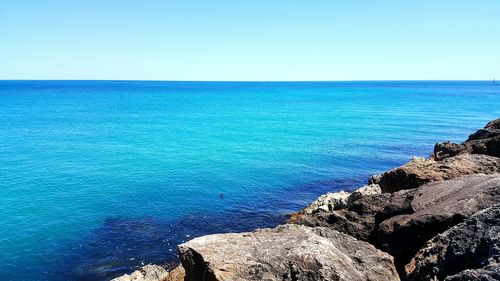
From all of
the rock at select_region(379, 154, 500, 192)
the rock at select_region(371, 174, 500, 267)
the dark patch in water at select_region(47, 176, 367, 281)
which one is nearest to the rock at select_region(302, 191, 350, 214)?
the dark patch in water at select_region(47, 176, 367, 281)

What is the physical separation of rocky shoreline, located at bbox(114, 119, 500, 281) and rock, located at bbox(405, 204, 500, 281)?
0.07 ft

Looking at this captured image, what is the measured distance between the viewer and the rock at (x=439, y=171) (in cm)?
1541

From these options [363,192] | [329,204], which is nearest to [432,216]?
[363,192]

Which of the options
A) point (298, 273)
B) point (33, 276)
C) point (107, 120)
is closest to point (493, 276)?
point (298, 273)

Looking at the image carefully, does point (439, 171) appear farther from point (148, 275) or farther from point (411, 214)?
point (148, 275)

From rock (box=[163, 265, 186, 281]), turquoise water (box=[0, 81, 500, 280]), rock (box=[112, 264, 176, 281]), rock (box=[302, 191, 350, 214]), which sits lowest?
turquoise water (box=[0, 81, 500, 280])

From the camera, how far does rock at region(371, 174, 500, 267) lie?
10.8 m

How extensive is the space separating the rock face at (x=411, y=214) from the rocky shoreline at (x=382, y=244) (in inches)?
0.9

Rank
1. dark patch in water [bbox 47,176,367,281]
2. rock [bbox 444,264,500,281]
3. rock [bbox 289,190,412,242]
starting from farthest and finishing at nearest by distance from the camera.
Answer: dark patch in water [bbox 47,176,367,281]
rock [bbox 289,190,412,242]
rock [bbox 444,264,500,281]

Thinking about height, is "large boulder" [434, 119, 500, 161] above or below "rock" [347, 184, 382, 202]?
above

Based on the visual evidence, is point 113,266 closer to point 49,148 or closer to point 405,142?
point 49,148

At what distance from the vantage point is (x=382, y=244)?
11.5 meters

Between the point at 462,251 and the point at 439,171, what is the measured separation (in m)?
7.65

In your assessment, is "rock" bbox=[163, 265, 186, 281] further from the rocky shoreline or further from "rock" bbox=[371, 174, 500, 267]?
"rock" bbox=[371, 174, 500, 267]
